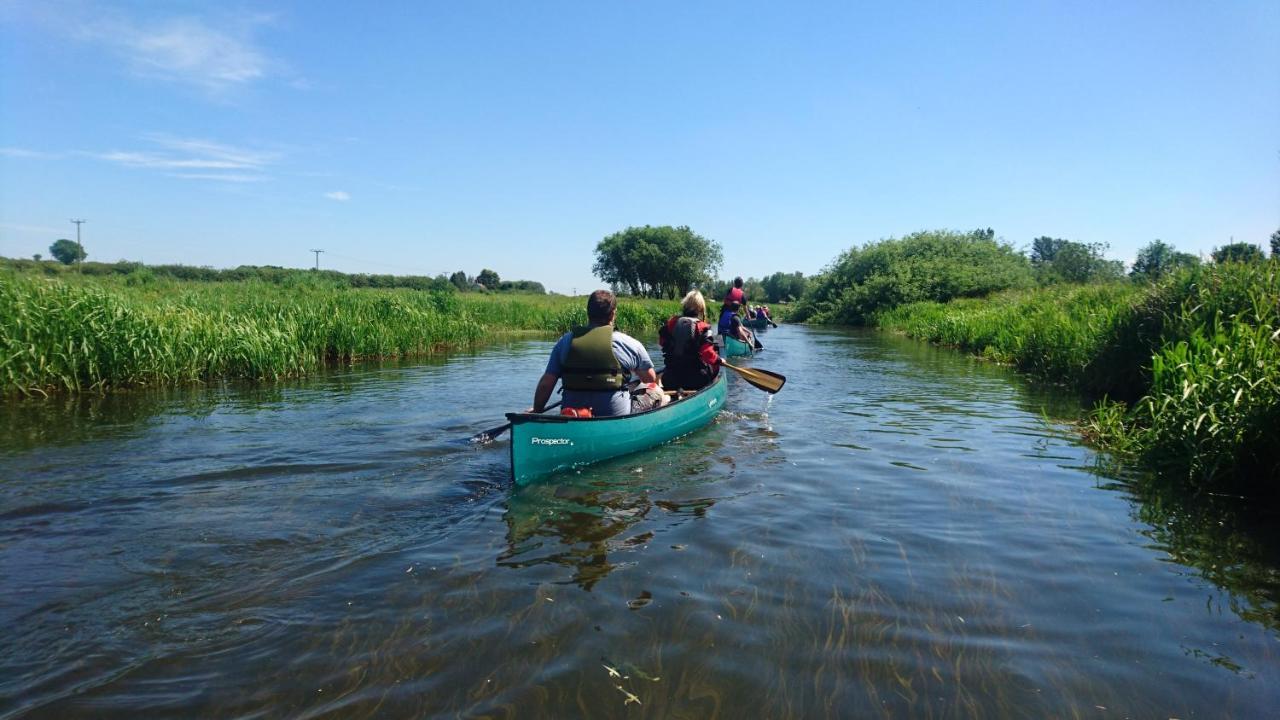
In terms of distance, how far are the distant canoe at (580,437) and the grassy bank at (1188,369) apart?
4.98 metres

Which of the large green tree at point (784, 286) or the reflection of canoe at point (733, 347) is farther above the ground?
the large green tree at point (784, 286)

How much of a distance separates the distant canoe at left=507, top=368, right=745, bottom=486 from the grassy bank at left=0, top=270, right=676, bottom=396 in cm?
871

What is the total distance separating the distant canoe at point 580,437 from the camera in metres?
6.34

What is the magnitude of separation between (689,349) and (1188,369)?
18.5ft

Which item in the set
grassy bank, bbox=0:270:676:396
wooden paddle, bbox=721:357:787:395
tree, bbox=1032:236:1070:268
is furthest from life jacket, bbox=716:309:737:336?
tree, bbox=1032:236:1070:268

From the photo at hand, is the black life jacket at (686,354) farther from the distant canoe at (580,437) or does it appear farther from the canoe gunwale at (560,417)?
the canoe gunwale at (560,417)

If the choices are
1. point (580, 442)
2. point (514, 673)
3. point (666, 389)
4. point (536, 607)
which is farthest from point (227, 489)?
point (666, 389)

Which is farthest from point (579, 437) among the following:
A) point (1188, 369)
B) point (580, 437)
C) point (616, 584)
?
point (1188, 369)

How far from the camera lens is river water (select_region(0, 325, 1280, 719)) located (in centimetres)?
322

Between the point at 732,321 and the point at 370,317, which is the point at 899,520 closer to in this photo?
the point at 732,321

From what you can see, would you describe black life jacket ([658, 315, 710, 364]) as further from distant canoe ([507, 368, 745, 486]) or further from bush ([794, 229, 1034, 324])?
bush ([794, 229, 1034, 324])

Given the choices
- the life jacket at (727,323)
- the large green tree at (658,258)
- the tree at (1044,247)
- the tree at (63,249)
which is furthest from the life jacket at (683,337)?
the tree at (1044,247)

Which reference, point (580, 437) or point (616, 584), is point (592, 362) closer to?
point (580, 437)

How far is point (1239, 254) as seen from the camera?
10570mm
